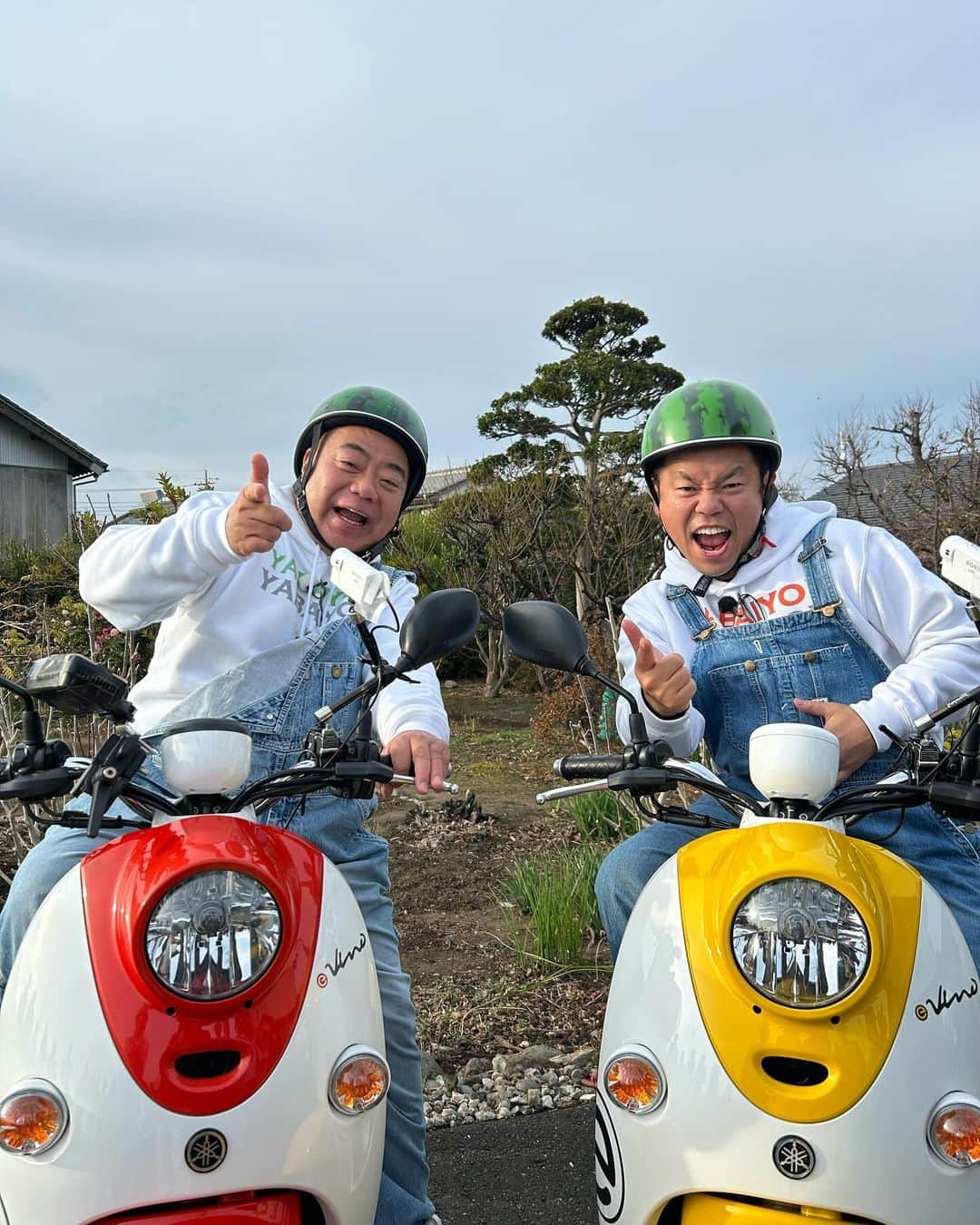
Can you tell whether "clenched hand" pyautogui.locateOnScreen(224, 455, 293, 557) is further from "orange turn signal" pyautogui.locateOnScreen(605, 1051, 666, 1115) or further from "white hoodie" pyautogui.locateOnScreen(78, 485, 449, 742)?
"orange turn signal" pyautogui.locateOnScreen(605, 1051, 666, 1115)

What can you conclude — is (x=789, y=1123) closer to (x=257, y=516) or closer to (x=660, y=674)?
(x=660, y=674)

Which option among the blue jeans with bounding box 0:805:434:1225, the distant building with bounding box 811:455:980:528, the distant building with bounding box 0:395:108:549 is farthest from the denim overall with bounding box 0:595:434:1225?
the distant building with bounding box 0:395:108:549

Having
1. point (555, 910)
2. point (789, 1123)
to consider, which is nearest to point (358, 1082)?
point (789, 1123)

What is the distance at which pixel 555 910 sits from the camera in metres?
4.21

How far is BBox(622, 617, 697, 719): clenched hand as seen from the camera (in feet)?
7.01

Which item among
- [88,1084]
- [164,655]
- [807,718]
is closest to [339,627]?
[164,655]

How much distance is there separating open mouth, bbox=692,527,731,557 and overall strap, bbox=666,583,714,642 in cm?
12

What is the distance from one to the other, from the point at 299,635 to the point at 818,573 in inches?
52.1

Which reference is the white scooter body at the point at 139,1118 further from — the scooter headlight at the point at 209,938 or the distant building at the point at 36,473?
the distant building at the point at 36,473

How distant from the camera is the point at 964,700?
5.71ft

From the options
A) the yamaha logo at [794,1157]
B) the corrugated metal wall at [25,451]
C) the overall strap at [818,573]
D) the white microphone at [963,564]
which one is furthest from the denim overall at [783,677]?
the corrugated metal wall at [25,451]

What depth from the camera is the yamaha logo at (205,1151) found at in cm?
146

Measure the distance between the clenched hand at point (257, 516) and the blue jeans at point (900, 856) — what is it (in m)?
1.01

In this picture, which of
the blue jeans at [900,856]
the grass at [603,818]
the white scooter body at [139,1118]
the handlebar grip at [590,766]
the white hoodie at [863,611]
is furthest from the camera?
the grass at [603,818]
